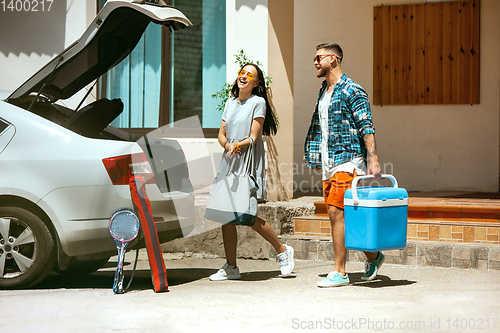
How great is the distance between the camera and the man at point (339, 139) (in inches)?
184

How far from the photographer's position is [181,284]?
16.2 feet

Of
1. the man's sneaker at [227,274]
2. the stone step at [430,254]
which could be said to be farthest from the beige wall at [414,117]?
the man's sneaker at [227,274]

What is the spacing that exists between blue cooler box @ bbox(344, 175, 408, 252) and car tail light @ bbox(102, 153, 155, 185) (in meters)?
1.66

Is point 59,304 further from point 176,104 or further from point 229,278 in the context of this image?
point 176,104

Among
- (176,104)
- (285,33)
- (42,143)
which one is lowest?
(42,143)

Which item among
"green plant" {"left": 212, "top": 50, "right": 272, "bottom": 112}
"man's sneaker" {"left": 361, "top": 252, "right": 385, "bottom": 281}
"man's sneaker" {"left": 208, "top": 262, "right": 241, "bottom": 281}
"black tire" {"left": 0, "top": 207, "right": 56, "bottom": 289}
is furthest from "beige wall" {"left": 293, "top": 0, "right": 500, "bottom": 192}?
"black tire" {"left": 0, "top": 207, "right": 56, "bottom": 289}

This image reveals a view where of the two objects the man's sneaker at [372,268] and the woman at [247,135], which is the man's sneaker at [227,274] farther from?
the man's sneaker at [372,268]

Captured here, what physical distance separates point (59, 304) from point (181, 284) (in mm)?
1151

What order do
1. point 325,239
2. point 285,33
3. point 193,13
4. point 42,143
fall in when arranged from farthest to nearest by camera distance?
point 193,13
point 285,33
point 325,239
point 42,143

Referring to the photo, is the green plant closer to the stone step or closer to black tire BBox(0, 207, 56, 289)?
the stone step

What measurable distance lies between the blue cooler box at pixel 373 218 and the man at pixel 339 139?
16cm

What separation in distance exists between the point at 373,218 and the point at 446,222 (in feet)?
5.99

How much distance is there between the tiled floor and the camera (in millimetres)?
5707

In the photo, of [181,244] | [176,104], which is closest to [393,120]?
[176,104]
